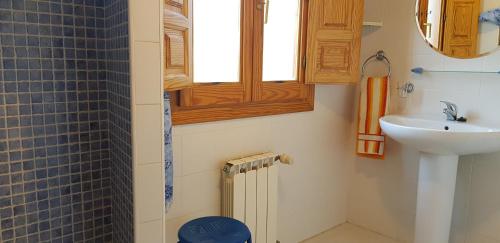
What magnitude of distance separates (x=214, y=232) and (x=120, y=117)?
646 millimetres

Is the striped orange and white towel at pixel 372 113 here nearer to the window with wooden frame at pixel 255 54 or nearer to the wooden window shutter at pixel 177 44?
the window with wooden frame at pixel 255 54

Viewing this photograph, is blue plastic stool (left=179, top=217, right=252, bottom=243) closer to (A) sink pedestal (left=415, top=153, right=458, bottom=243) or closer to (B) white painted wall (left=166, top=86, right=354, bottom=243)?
(B) white painted wall (left=166, top=86, right=354, bottom=243)

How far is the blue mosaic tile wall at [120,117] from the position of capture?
3.79 feet

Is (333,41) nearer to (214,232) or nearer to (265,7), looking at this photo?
(265,7)

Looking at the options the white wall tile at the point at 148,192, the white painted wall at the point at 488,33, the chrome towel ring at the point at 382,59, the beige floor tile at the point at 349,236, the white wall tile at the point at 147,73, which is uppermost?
the white painted wall at the point at 488,33

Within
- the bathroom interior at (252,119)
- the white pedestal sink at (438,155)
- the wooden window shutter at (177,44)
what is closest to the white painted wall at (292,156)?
the bathroom interior at (252,119)

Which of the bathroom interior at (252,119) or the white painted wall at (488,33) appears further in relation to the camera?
the white painted wall at (488,33)

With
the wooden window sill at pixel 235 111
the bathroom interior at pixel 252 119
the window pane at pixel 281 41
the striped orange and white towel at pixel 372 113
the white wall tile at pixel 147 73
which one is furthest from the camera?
the striped orange and white towel at pixel 372 113

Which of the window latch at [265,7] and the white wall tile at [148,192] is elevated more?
the window latch at [265,7]

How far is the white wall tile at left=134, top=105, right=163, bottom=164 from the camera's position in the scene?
1131 millimetres

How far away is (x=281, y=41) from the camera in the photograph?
2176 millimetres

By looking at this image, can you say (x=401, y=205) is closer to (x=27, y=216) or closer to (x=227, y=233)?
(x=227, y=233)

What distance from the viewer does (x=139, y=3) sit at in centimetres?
108

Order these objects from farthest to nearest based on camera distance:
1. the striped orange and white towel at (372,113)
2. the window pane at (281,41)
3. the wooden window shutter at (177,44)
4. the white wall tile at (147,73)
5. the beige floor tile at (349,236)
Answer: the beige floor tile at (349,236)
the striped orange and white towel at (372,113)
the window pane at (281,41)
the wooden window shutter at (177,44)
the white wall tile at (147,73)
